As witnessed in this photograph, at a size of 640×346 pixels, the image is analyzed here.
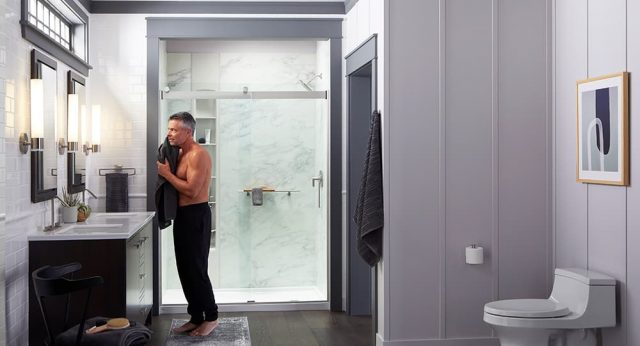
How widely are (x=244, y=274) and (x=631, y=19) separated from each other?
11.9ft

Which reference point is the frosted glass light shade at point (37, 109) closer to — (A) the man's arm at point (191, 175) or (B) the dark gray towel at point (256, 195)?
(A) the man's arm at point (191, 175)

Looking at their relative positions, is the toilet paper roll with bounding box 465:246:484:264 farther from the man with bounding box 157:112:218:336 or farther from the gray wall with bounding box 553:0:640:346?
the man with bounding box 157:112:218:336

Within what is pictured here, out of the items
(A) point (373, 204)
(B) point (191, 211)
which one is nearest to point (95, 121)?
(B) point (191, 211)

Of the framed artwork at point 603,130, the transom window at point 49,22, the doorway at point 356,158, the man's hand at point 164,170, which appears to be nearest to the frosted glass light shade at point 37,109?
the transom window at point 49,22

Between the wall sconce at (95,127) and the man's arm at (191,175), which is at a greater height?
the wall sconce at (95,127)

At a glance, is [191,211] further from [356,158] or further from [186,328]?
[356,158]

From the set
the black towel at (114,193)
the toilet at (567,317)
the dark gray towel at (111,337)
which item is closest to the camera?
the dark gray towel at (111,337)

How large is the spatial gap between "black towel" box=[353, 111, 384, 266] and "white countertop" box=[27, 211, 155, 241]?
1440 millimetres

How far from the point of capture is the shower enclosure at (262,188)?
6238 millimetres

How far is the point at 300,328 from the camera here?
18.7 feet

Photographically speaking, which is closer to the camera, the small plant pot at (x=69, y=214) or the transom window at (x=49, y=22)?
the transom window at (x=49, y=22)

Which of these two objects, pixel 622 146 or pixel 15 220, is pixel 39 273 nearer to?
pixel 15 220

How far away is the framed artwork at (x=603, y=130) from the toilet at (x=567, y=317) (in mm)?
569

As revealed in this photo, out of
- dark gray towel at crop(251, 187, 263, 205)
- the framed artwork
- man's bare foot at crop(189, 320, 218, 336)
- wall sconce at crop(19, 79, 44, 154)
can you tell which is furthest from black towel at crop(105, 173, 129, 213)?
the framed artwork
